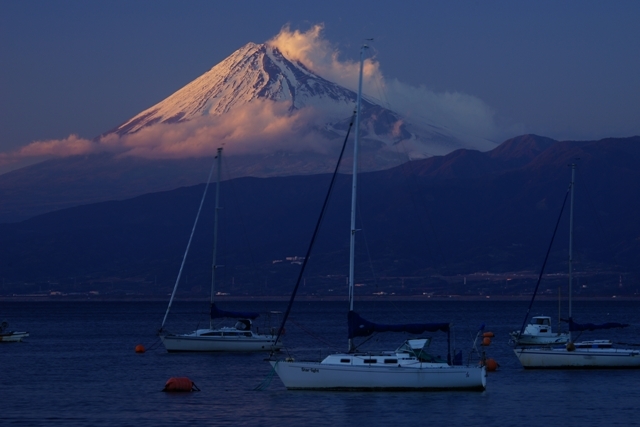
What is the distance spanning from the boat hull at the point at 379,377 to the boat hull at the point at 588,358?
10.0 meters

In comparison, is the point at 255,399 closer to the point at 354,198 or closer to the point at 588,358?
the point at 354,198

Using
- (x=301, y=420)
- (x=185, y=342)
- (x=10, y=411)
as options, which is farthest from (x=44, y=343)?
(x=301, y=420)

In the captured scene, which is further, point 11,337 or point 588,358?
point 11,337

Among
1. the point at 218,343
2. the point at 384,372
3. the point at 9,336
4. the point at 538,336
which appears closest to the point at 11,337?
the point at 9,336

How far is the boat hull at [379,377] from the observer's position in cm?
4312

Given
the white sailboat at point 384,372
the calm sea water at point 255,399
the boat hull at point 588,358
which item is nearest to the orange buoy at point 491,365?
the calm sea water at point 255,399

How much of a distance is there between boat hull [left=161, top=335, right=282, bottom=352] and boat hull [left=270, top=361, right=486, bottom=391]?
73.7 ft

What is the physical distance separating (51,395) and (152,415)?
27.0ft

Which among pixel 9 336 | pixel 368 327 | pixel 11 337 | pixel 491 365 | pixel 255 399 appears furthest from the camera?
pixel 11 337

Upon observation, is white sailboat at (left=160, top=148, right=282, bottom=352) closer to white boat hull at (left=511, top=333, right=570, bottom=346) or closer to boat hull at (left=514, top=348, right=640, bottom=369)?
white boat hull at (left=511, top=333, right=570, bottom=346)

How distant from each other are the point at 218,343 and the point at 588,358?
22.1 meters

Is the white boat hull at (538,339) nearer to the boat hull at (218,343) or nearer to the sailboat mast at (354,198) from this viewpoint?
the boat hull at (218,343)

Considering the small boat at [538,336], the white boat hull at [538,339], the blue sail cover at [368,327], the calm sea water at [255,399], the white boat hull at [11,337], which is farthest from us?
the white boat hull at [11,337]

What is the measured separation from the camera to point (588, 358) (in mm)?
52594
